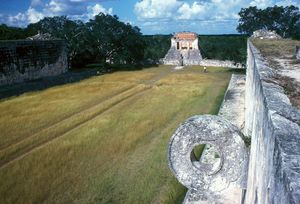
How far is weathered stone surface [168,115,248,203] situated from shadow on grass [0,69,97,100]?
14.8 metres

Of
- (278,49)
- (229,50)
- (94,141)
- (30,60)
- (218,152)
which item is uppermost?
(278,49)

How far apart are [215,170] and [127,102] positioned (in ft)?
42.4

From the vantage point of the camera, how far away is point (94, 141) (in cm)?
1186

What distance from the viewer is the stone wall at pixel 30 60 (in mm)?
20375

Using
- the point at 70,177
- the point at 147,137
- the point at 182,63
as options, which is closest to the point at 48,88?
the point at 147,137

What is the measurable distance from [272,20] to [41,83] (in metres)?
20.8

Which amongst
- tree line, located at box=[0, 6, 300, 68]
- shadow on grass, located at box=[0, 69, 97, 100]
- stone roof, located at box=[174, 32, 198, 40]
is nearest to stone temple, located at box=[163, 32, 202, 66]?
stone roof, located at box=[174, 32, 198, 40]

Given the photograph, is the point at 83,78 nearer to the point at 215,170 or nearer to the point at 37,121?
the point at 37,121

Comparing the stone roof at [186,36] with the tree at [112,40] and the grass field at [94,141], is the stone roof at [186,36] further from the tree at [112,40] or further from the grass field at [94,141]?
the grass field at [94,141]

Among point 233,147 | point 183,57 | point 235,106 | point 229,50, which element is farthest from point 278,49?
point 183,57

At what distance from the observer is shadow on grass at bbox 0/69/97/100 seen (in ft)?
63.9

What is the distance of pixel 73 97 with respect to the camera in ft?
63.5

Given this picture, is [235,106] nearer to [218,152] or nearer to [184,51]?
[218,152]

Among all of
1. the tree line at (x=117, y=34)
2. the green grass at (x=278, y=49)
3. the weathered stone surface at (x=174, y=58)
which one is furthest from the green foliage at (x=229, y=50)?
the green grass at (x=278, y=49)
